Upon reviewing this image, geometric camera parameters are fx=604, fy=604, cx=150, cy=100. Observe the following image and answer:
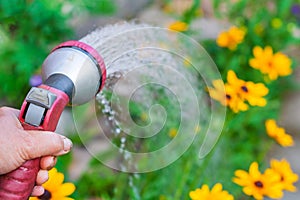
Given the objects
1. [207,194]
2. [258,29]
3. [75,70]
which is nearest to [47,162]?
[75,70]

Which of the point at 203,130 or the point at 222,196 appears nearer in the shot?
the point at 222,196

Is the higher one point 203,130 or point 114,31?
point 203,130

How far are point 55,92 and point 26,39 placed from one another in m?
1.17

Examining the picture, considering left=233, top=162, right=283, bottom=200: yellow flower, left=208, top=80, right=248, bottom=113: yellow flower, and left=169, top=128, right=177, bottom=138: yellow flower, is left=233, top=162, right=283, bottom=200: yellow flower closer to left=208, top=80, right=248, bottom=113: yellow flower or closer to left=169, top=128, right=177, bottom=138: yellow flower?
left=208, top=80, right=248, bottom=113: yellow flower

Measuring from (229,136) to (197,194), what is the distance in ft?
2.91

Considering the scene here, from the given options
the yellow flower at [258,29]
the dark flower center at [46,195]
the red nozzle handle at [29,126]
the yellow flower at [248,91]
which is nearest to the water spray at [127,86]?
the red nozzle handle at [29,126]

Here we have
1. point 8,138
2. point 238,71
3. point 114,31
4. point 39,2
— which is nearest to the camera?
point 8,138

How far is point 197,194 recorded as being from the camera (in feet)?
4.12

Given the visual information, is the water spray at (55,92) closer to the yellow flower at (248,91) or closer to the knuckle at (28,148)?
the knuckle at (28,148)

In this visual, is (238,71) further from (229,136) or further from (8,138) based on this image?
(8,138)

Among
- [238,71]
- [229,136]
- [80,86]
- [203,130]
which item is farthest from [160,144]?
[80,86]

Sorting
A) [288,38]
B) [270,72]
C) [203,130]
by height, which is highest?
[288,38]

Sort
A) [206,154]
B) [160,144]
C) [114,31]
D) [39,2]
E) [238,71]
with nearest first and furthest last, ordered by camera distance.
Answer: [114,31] → [206,154] → [160,144] → [39,2] → [238,71]

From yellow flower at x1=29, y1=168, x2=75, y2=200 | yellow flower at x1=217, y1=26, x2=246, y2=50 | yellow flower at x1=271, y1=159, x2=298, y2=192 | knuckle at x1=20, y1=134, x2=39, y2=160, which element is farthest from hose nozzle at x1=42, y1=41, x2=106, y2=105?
yellow flower at x1=217, y1=26, x2=246, y2=50
